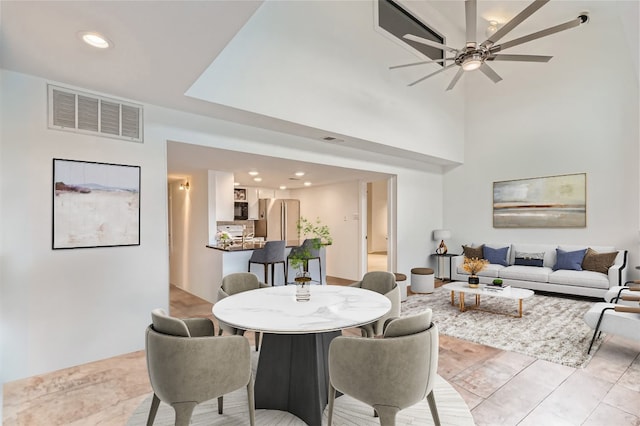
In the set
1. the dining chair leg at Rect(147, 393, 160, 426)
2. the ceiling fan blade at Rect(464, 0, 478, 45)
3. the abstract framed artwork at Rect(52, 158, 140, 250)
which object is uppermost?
the ceiling fan blade at Rect(464, 0, 478, 45)

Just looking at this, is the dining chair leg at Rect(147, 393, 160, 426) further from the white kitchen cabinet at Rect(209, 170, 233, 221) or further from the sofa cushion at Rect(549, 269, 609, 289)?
the sofa cushion at Rect(549, 269, 609, 289)

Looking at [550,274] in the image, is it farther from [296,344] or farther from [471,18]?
[296,344]

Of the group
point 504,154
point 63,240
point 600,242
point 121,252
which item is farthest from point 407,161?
point 63,240

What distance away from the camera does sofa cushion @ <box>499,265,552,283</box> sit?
5.54 m

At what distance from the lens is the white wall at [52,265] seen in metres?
2.73

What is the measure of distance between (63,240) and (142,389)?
4.96ft

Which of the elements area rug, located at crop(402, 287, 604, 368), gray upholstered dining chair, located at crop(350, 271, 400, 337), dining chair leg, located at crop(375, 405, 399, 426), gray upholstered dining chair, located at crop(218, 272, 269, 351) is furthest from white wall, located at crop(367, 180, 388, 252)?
dining chair leg, located at crop(375, 405, 399, 426)

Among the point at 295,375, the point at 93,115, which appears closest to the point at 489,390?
the point at 295,375

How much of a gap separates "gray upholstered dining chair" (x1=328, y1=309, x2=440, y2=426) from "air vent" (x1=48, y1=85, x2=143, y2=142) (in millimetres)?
2973

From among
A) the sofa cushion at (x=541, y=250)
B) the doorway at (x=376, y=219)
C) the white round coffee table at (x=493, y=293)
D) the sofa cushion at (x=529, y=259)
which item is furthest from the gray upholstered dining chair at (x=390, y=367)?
the doorway at (x=376, y=219)

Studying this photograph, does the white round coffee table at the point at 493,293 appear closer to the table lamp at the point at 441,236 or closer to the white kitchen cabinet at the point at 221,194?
the table lamp at the point at 441,236

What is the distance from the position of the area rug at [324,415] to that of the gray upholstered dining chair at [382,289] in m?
0.56

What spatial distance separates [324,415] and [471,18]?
3858 mm

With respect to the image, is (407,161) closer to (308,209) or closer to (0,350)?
(308,209)
